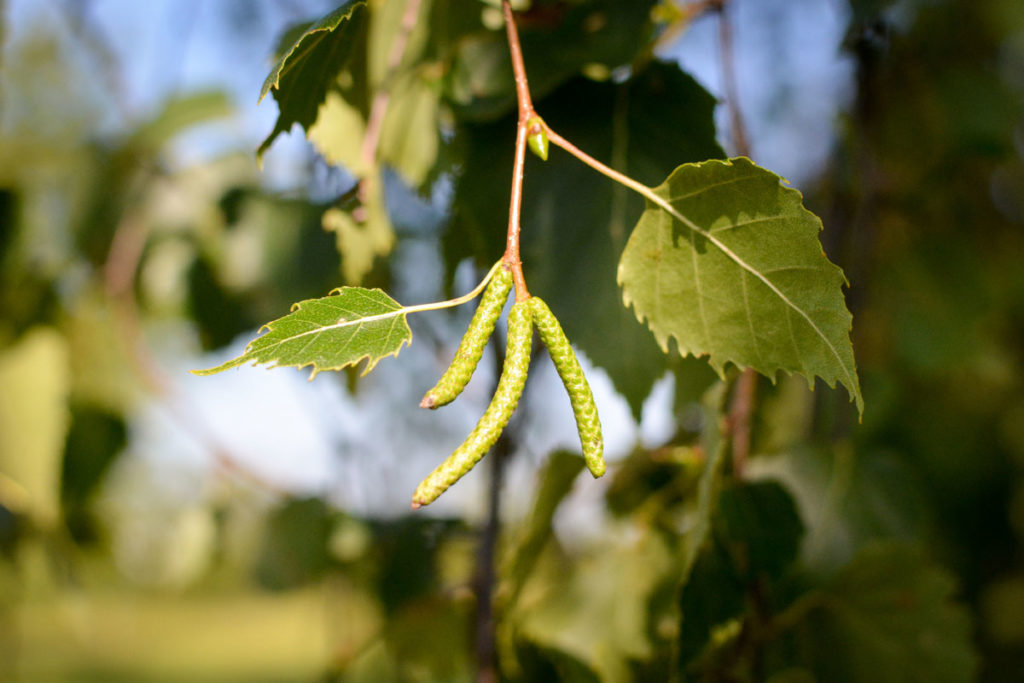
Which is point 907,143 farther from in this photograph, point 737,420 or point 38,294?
point 38,294

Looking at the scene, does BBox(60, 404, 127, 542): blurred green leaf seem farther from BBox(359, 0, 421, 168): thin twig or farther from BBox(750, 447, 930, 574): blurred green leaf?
BBox(750, 447, 930, 574): blurred green leaf

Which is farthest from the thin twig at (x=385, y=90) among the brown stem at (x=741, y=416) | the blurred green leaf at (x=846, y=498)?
the blurred green leaf at (x=846, y=498)

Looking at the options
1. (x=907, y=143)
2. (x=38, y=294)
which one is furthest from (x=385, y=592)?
(x=907, y=143)

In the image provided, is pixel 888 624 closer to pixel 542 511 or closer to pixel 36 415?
pixel 542 511

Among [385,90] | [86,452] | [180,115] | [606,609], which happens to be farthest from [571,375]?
[180,115]

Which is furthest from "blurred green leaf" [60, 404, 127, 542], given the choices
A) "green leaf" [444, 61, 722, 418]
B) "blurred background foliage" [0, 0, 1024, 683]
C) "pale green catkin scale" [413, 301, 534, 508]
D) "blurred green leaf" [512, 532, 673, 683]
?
"pale green catkin scale" [413, 301, 534, 508]

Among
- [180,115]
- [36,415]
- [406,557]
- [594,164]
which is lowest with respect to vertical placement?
[406,557]
